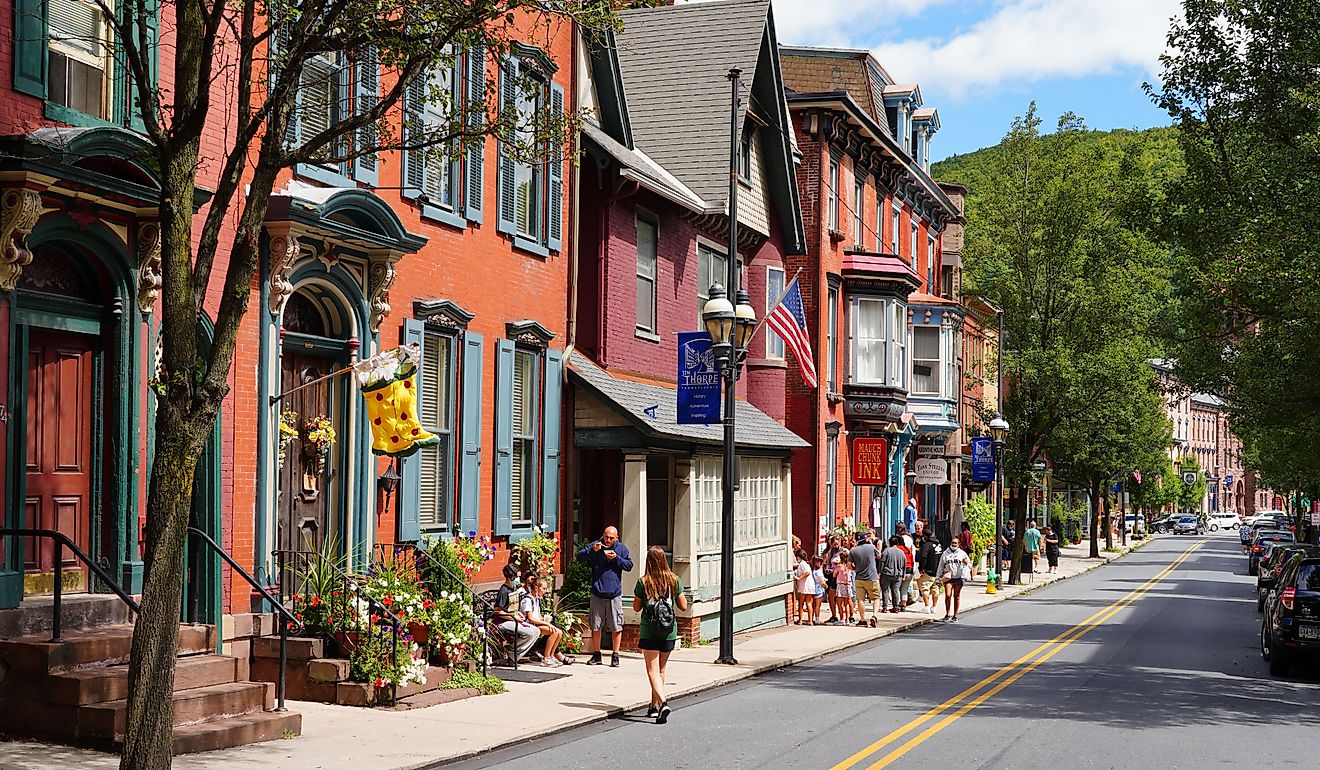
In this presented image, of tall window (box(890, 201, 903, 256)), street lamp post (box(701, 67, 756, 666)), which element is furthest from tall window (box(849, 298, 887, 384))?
street lamp post (box(701, 67, 756, 666))

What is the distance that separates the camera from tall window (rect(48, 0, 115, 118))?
12070 millimetres

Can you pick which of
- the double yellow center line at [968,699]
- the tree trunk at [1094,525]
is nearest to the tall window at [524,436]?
the double yellow center line at [968,699]

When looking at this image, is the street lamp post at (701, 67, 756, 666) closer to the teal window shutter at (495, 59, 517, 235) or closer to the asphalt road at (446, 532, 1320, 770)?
the asphalt road at (446, 532, 1320, 770)

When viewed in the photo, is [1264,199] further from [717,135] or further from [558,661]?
[558,661]

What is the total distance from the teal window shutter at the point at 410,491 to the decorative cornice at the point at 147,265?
4.33m

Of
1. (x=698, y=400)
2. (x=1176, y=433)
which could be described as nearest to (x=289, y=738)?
(x=698, y=400)

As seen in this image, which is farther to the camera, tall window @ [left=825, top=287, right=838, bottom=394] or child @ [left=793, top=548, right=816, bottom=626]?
tall window @ [left=825, top=287, right=838, bottom=394]

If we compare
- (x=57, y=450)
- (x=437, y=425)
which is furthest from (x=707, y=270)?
(x=57, y=450)

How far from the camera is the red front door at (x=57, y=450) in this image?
476 inches

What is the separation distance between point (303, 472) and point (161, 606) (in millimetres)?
6724

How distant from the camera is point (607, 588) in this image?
1973cm

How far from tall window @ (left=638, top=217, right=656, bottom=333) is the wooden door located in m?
8.95

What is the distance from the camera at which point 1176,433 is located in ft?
490

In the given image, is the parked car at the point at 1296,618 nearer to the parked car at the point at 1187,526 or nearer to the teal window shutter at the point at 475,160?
the teal window shutter at the point at 475,160
